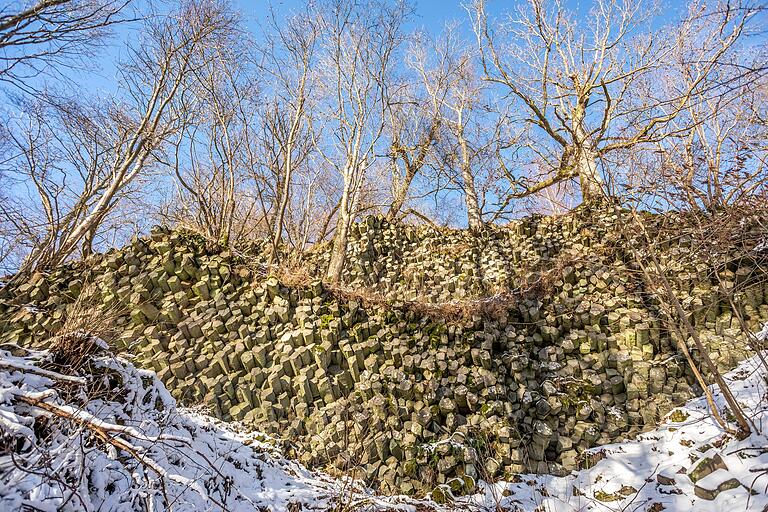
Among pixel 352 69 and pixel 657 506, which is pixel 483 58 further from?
pixel 657 506

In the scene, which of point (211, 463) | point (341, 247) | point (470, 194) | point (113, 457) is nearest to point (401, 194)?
point (470, 194)

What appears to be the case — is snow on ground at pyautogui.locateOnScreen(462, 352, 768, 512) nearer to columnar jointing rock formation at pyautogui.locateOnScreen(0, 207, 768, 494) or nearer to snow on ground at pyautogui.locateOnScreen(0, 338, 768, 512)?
snow on ground at pyautogui.locateOnScreen(0, 338, 768, 512)

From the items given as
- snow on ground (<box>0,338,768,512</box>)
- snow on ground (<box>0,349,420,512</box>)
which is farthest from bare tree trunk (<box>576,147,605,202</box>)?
snow on ground (<box>0,349,420,512</box>)

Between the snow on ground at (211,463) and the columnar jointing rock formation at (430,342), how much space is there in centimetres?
32

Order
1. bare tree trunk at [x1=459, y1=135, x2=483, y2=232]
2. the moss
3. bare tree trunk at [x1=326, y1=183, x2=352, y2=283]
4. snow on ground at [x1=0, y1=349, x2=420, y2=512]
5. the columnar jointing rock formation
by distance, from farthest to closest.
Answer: bare tree trunk at [x1=459, y1=135, x2=483, y2=232] < bare tree trunk at [x1=326, y1=183, x2=352, y2=283] < the columnar jointing rock formation < the moss < snow on ground at [x1=0, y1=349, x2=420, y2=512]

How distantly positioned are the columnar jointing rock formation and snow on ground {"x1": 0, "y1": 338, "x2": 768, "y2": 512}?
1.06ft

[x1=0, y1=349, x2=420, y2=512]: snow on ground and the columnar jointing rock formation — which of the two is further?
the columnar jointing rock formation

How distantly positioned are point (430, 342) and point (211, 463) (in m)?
3.15

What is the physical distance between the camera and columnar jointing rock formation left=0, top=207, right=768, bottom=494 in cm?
403

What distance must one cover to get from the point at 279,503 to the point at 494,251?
5.42 metres

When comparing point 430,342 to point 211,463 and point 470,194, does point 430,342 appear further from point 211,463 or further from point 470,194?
point 470,194

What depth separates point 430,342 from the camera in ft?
16.6

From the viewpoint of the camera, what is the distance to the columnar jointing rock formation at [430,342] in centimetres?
403

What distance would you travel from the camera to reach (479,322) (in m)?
5.13
